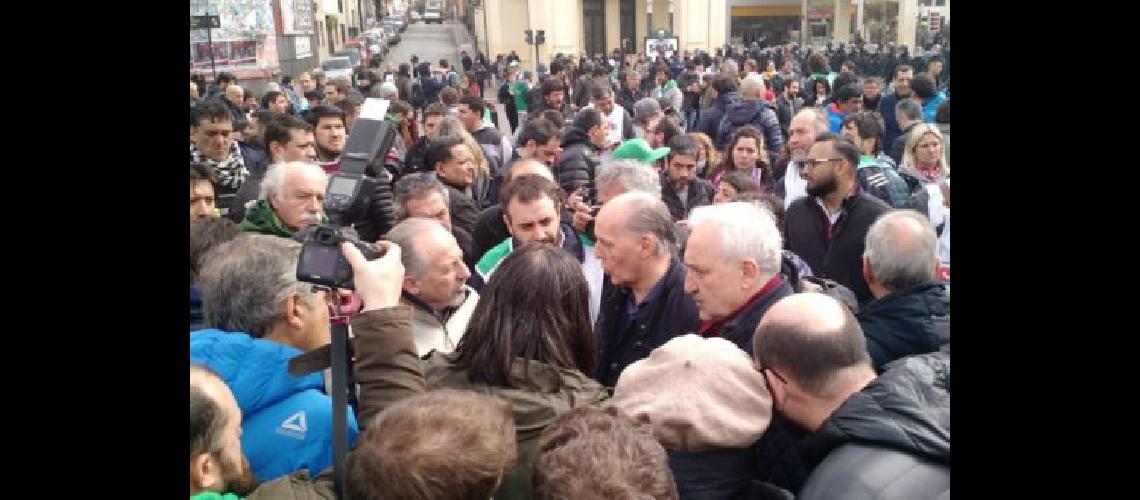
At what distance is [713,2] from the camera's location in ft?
97.8

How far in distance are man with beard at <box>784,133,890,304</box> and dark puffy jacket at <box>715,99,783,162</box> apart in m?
2.95

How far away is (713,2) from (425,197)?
27835mm

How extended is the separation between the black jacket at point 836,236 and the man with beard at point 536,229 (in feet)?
3.89

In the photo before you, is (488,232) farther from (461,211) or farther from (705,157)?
(705,157)

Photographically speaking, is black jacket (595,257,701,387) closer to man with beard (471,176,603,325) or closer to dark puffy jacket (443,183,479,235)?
man with beard (471,176,603,325)

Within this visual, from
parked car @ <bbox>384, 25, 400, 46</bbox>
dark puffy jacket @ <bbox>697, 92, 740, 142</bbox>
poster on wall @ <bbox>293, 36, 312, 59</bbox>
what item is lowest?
dark puffy jacket @ <bbox>697, 92, 740, 142</bbox>

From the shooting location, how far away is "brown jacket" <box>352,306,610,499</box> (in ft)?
6.16

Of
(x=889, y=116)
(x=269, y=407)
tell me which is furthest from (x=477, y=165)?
(x=889, y=116)

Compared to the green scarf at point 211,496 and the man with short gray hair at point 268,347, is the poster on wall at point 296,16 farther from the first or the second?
the green scarf at point 211,496

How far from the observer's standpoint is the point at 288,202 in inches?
151

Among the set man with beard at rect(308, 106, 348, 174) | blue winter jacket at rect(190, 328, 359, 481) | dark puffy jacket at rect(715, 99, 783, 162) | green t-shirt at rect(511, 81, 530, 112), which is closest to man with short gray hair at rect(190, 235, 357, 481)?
blue winter jacket at rect(190, 328, 359, 481)
